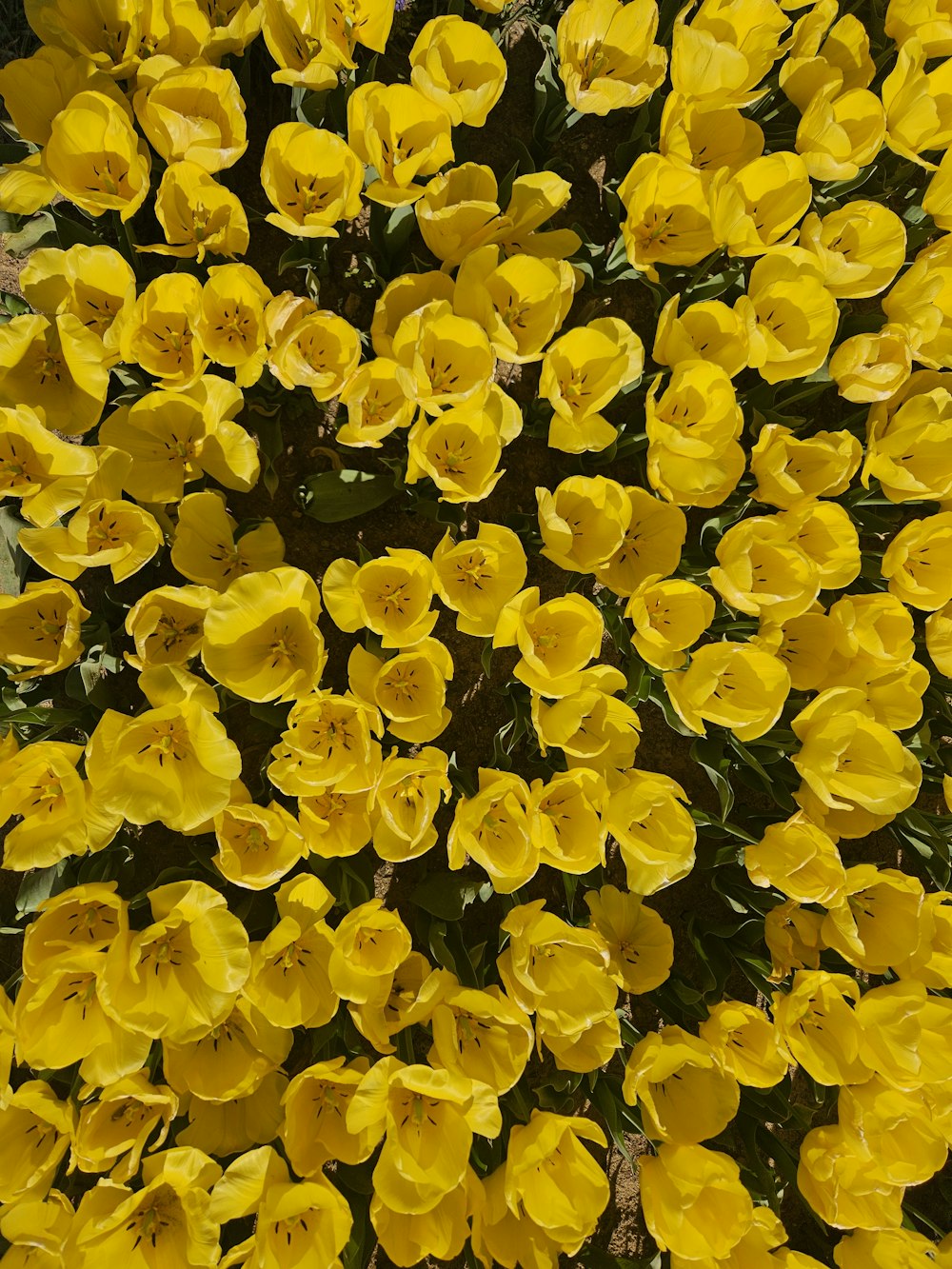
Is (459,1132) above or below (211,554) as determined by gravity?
below

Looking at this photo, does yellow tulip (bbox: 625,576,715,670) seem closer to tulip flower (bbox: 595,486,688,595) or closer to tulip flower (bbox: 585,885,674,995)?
tulip flower (bbox: 595,486,688,595)

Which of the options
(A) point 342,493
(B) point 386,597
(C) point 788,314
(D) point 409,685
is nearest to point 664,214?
(C) point 788,314

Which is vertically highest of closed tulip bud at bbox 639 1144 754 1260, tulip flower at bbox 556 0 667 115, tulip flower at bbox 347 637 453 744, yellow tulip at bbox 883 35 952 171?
yellow tulip at bbox 883 35 952 171

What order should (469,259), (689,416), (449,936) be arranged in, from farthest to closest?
1. (449,936)
2. (689,416)
3. (469,259)

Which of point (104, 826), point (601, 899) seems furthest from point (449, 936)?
point (104, 826)

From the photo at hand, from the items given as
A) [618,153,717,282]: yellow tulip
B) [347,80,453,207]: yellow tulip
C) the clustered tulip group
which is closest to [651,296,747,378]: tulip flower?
the clustered tulip group

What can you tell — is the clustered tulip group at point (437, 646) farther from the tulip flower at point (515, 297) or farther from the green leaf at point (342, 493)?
the green leaf at point (342, 493)

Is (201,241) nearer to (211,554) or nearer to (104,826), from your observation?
(211,554)

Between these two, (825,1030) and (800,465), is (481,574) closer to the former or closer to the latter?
(800,465)
